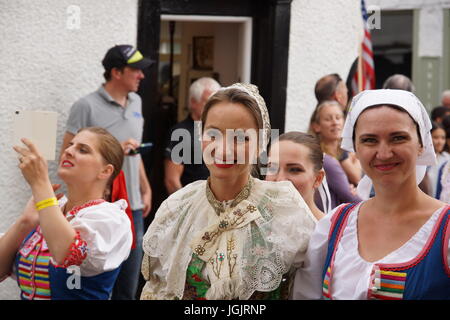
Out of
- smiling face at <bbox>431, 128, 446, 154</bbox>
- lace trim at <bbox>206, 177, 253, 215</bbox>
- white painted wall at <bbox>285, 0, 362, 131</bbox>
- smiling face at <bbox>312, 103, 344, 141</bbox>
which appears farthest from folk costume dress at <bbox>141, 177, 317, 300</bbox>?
smiling face at <bbox>431, 128, 446, 154</bbox>

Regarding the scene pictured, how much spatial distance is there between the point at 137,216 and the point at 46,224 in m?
2.21

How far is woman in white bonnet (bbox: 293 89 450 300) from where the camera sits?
6.53 feet

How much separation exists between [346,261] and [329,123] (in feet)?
8.10

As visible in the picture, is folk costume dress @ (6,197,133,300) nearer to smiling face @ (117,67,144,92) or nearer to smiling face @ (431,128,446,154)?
smiling face @ (117,67,144,92)

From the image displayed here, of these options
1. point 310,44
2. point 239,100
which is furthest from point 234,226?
point 310,44

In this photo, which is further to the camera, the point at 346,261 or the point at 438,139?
the point at 438,139

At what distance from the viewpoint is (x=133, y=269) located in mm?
4633

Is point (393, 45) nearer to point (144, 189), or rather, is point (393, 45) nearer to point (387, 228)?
point (144, 189)

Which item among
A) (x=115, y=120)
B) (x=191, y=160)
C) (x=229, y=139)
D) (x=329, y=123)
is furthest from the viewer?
(x=191, y=160)

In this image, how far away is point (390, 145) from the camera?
2.09 metres

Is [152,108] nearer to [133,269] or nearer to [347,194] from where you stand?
[133,269]

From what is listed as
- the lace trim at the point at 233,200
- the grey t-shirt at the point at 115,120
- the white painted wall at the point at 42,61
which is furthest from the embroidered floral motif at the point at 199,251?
the white painted wall at the point at 42,61

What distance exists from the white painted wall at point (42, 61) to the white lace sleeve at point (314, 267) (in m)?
2.99

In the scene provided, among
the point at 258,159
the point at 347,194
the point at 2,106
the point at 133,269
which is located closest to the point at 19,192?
the point at 2,106
